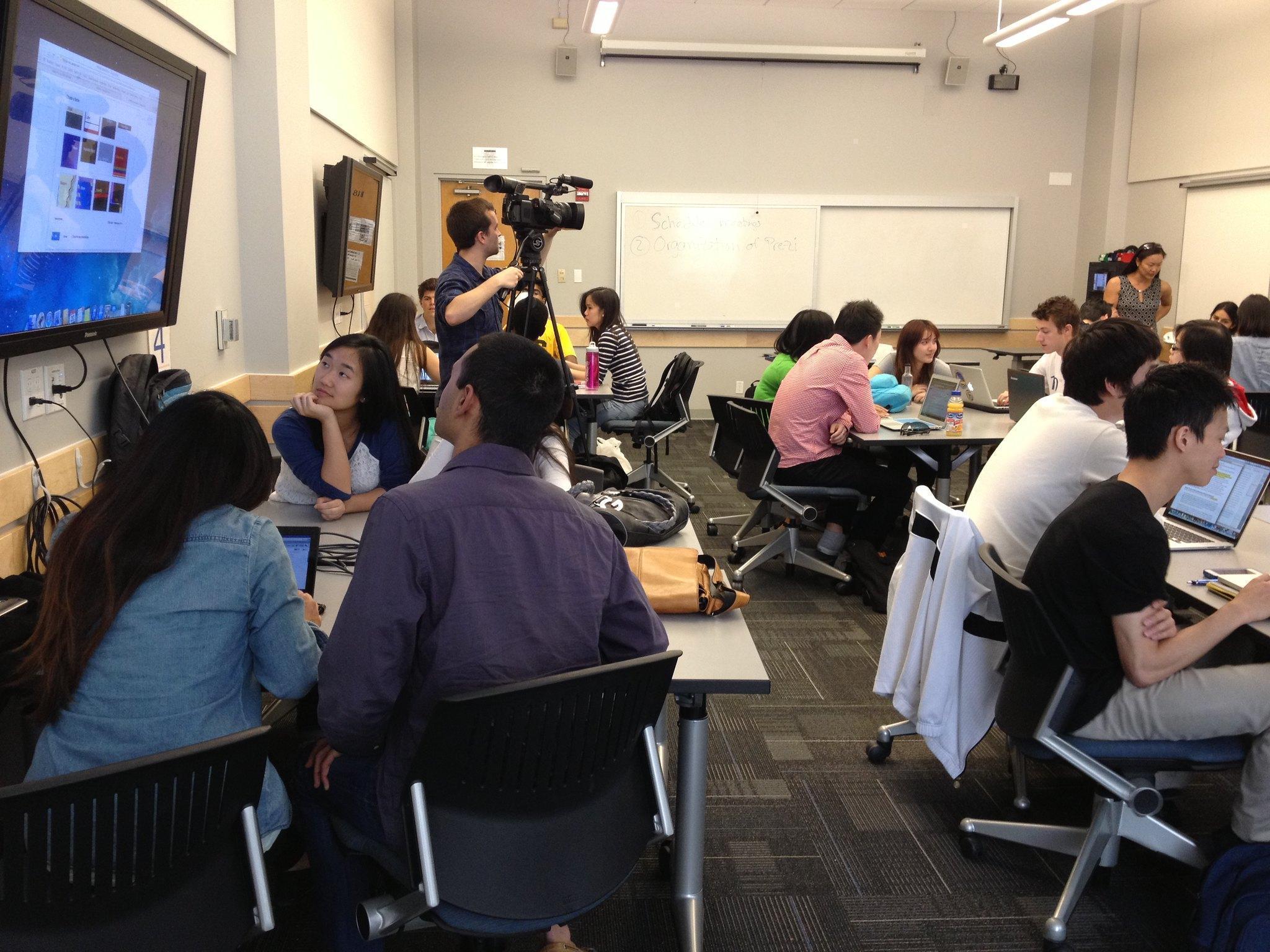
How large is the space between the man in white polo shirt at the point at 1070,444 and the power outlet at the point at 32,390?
2.34 m

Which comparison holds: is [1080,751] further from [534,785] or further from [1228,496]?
[534,785]

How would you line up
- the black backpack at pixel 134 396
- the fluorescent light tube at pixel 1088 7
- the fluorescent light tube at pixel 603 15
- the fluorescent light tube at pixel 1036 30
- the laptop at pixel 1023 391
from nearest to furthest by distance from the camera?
the black backpack at pixel 134 396 → the laptop at pixel 1023 391 → the fluorescent light tube at pixel 1088 7 → the fluorescent light tube at pixel 603 15 → the fluorescent light tube at pixel 1036 30

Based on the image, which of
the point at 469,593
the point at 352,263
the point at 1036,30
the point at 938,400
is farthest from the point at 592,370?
the point at 469,593

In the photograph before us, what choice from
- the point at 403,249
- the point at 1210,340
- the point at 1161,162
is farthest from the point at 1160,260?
the point at 403,249

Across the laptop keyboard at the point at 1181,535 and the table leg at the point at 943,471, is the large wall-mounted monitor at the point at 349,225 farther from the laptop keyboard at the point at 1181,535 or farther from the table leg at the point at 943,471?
the laptop keyboard at the point at 1181,535

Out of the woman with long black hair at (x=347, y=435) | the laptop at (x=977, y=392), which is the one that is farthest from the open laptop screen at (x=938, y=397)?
the woman with long black hair at (x=347, y=435)

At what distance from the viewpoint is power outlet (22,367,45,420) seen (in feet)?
7.20

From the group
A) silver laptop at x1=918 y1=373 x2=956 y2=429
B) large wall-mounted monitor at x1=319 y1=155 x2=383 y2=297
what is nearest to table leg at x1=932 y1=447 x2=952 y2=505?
silver laptop at x1=918 y1=373 x2=956 y2=429

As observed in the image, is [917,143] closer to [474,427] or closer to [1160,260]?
[1160,260]

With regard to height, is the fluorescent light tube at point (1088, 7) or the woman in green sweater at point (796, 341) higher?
the fluorescent light tube at point (1088, 7)

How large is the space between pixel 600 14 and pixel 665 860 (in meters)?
5.41

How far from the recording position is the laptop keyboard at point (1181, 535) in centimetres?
252

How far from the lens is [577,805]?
4.66 feet

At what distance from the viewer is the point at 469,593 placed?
1354mm
